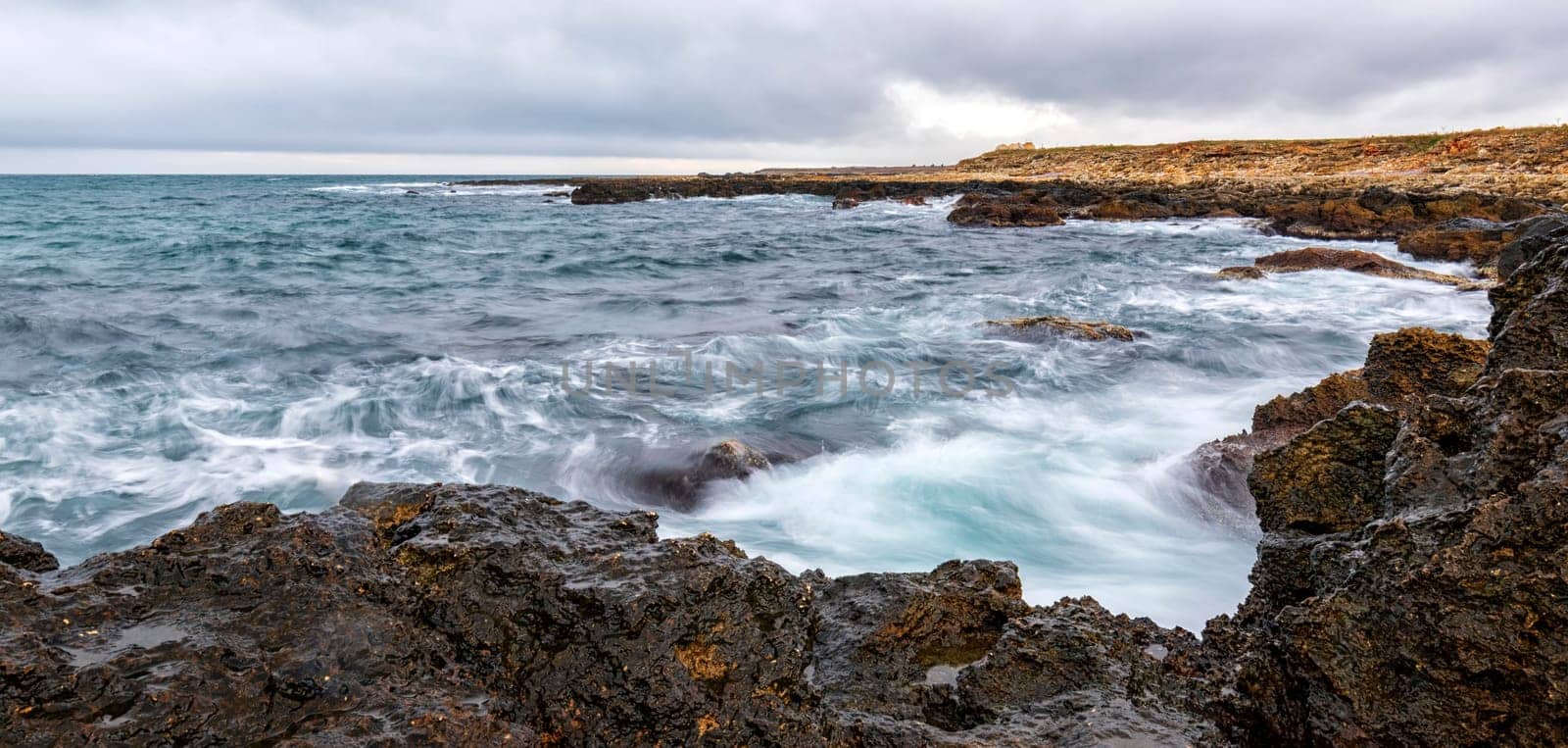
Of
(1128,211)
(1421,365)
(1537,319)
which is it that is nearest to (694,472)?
(1421,365)

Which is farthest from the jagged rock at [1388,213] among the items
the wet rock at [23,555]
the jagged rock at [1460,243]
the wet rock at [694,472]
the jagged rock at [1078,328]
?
the wet rock at [23,555]

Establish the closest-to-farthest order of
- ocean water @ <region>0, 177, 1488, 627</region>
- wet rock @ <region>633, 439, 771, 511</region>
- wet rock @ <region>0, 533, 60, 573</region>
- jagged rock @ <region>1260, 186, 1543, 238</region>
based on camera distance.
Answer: wet rock @ <region>0, 533, 60, 573</region>
ocean water @ <region>0, 177, 1488, 627</region>
wet rock @ <region>633, 439, 771, 511</region>
jagged rock @ <region>1260, 186, 1543, 238</region>

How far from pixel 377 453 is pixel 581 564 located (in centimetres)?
589

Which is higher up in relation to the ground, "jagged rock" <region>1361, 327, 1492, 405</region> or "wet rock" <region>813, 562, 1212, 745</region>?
"jagged rock" <region>1361, 327, 1492, 405</region>

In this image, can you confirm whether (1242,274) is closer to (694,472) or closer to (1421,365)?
(1421,365)

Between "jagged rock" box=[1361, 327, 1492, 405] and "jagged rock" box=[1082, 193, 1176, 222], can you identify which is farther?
"jagged rock" box=[1082, 193, 1176, 222]

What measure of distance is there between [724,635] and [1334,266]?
17.7 meters

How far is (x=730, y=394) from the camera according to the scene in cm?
938

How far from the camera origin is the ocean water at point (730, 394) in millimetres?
6129

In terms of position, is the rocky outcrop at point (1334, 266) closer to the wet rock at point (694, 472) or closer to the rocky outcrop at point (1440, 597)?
the wet rock at point (694, 472)

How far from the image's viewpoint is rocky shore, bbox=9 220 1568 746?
6.31 feet

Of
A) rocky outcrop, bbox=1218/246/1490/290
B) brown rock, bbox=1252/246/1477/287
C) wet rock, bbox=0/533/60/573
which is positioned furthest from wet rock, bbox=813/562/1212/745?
brown rock, bbox=1252/246/1477/287

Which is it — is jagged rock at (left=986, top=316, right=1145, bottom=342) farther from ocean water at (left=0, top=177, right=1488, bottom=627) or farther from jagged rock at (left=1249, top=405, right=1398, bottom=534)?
jagged rock at (left=1249, top=405, right=1398, bottom=534)

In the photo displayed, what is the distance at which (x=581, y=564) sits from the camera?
245cm
